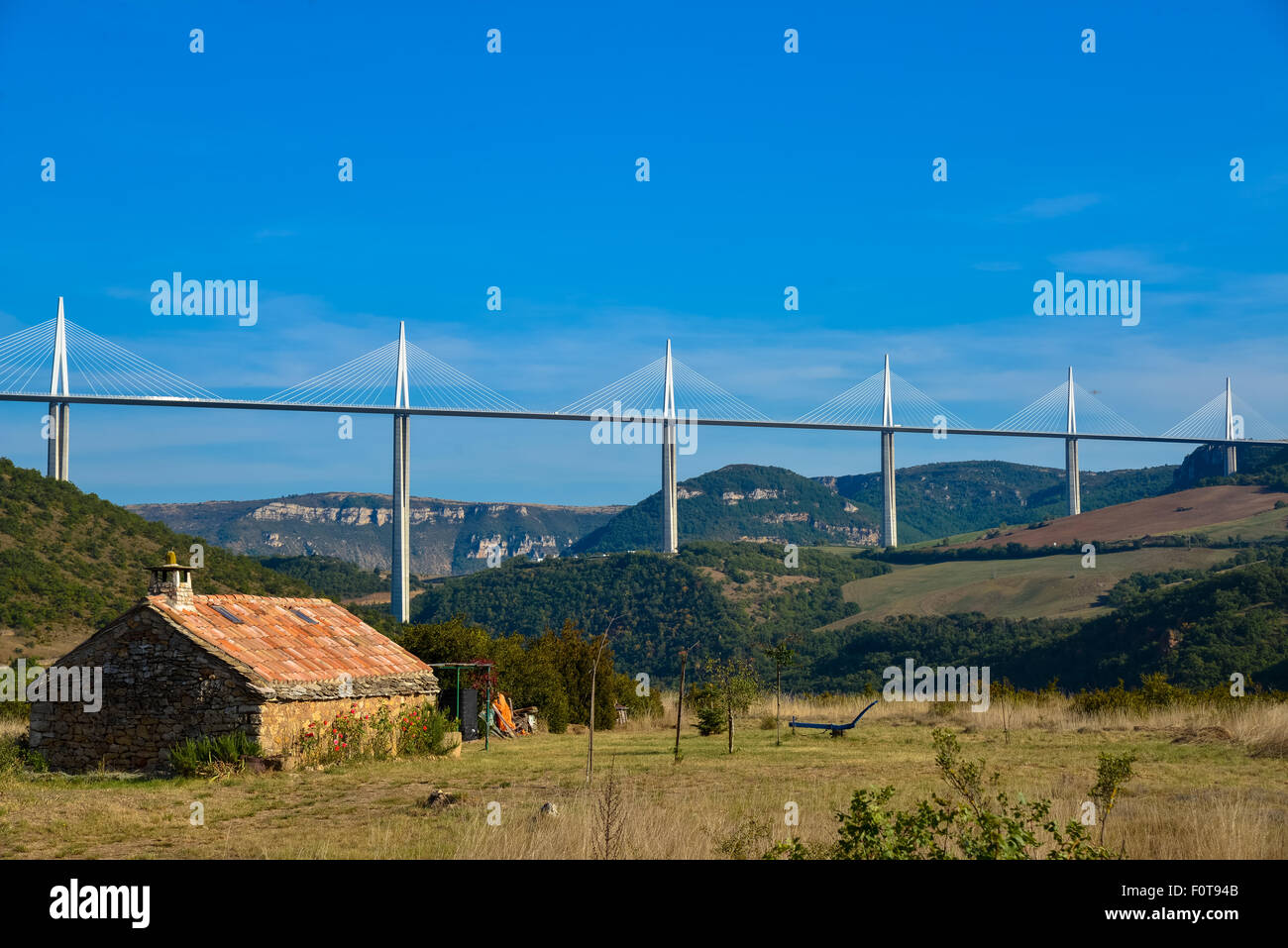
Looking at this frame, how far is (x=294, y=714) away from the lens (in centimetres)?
1578

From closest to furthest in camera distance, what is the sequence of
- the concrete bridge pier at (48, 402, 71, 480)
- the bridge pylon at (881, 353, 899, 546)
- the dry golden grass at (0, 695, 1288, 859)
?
the dry golden grass at (0, 695, 1288, 859) → the concrete bridge pier at (48, 402, 71, 480) → the bridge pylon at (881, 353, 899, 546)

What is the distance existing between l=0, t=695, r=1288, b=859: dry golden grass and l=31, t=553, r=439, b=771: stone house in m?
0.85

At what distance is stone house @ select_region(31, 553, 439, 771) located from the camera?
15219 mm

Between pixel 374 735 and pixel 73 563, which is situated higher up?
pixel 73 563

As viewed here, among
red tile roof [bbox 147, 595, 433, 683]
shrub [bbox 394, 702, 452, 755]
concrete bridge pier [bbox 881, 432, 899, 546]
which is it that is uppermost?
concrete bridge pier [bbox 881, 432, 899, 546]

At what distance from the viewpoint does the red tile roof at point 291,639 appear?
15.9 metres

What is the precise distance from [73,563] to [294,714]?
39.9 m

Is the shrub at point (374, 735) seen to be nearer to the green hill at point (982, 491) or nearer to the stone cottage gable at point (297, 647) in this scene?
the stone cottage gable at point (297, 647)

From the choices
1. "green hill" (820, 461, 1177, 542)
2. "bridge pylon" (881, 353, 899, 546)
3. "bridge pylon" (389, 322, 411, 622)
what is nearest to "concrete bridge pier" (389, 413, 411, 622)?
"bridge pylon" (389, 322, 411, 622)

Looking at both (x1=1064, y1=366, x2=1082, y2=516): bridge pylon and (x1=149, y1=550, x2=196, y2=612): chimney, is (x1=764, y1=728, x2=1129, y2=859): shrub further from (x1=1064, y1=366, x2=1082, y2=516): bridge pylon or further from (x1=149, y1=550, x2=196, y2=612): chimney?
(x1=1064, y1=366, x2=1082, y2=516): bridge pylon

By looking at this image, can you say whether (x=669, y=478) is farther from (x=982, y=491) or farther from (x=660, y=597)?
(x=982, y=491)

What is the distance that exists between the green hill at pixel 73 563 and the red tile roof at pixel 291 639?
2519 centimetres

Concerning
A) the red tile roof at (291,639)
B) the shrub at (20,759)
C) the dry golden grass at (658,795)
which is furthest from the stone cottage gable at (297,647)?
the shrub at (20,759)

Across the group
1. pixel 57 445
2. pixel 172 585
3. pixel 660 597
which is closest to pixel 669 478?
pixel 660 597
